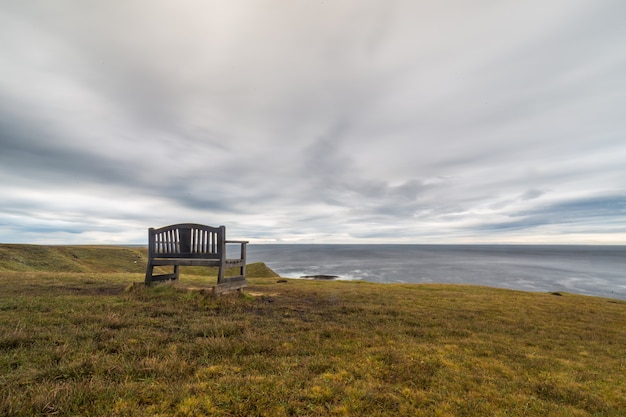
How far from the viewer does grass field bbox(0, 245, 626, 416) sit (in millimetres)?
4305

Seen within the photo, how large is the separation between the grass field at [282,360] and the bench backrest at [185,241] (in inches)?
66.0

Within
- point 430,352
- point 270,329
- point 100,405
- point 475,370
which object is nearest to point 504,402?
point 475,370

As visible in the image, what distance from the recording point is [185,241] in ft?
41.1

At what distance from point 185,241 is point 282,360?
27.8 feet

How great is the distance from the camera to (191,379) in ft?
16.0

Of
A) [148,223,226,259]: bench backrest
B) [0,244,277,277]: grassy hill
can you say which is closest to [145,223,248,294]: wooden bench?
[148,223,226,259]: bench backrest

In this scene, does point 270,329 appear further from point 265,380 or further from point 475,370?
point 475,370

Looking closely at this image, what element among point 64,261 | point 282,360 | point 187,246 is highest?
point 187,246

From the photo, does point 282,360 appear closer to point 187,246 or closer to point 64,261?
point 187,246

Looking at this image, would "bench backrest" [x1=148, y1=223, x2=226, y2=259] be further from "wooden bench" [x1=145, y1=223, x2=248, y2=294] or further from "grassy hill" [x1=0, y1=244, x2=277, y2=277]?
"grassy hill" [x1=0, y1=244, x2=277, y2=277]

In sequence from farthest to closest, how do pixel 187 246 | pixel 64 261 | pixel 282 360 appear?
pixel 64 261 < pixel 187 246 < pixel 282 360

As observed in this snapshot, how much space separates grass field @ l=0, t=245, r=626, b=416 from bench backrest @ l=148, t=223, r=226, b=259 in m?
1.68

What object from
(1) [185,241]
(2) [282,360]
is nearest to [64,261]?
(1) [185,241]

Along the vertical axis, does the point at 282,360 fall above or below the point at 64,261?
below
